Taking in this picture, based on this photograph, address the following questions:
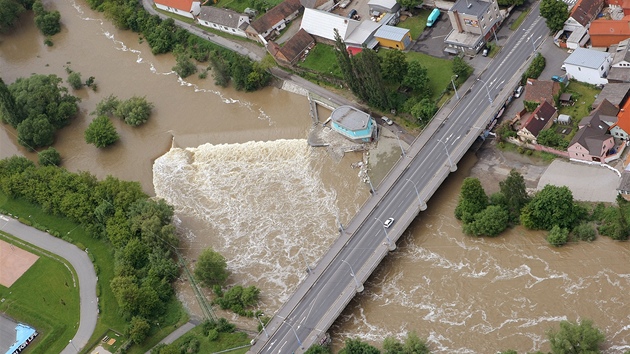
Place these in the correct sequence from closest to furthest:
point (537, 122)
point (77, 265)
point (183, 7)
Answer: point (537, 122), point (77, 265), point (183, 7)

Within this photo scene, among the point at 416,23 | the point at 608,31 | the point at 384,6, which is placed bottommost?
the point at 416,23

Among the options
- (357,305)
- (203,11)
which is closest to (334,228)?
(357,305)

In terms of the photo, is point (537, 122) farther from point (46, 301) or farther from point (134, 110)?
point (46, 301)

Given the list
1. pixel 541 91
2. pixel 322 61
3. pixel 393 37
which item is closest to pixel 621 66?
pixel 541 91

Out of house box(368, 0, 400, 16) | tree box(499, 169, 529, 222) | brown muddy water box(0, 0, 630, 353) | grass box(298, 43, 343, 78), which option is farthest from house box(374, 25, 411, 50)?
tree box(499, 169, 529, 222)

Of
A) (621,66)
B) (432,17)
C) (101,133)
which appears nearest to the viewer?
(621,66)

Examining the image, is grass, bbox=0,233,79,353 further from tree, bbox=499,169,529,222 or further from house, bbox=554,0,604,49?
house, bbox=554,0,604,49

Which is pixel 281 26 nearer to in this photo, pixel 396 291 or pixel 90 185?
pixel 90 185
